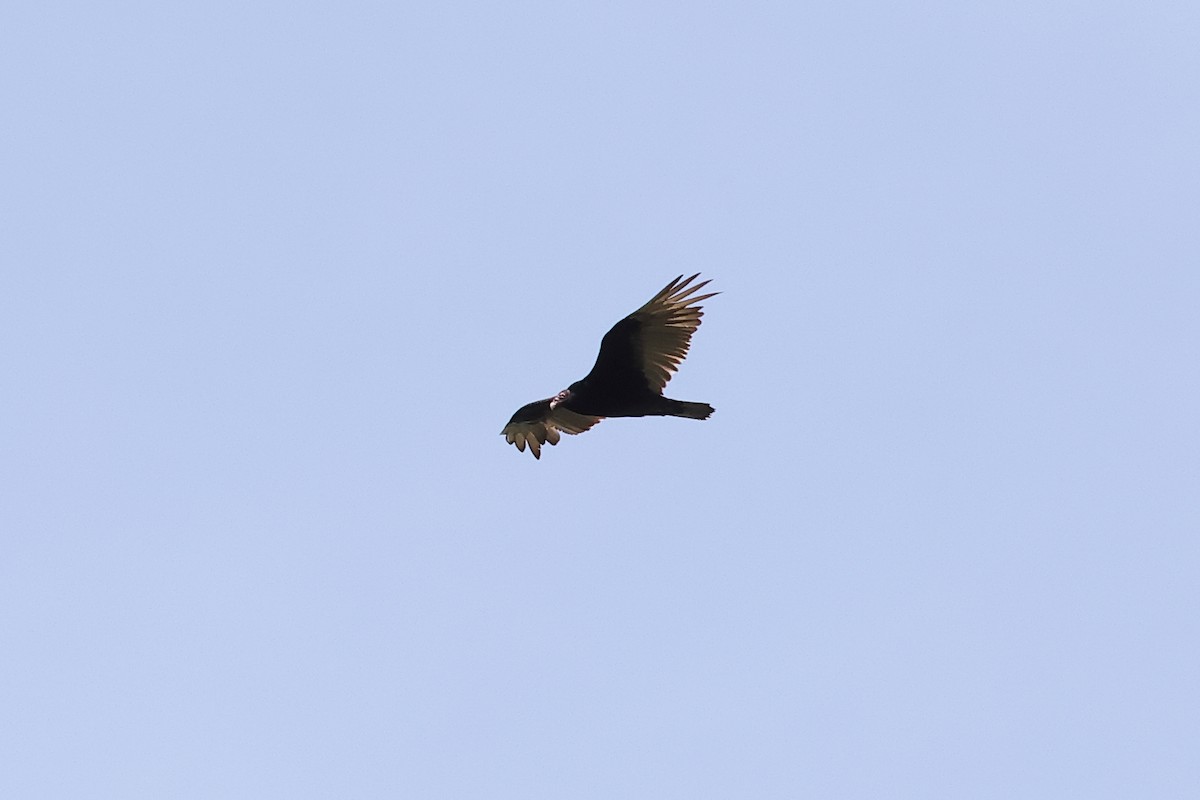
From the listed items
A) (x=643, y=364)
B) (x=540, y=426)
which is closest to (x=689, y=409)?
(x=643, y=364)

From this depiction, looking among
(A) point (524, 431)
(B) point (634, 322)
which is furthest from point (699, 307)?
(A) point (524, 431)

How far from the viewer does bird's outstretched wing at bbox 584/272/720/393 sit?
65.2ft

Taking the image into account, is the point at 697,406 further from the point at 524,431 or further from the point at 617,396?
the point at 524,431

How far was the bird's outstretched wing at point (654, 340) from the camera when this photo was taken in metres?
19.9

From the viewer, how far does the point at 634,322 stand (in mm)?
19906

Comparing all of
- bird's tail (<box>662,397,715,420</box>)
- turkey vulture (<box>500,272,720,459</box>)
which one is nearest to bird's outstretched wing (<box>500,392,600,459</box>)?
turkey vulture (<box>500,272,720,459</box>)

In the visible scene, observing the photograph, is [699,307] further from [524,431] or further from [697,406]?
[524,431]

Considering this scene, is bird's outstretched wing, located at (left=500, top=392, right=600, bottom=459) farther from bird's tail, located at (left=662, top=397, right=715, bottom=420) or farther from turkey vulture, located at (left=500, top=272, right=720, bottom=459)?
bird's tail, located at (left=662, top=397, right=715, bottom=420)

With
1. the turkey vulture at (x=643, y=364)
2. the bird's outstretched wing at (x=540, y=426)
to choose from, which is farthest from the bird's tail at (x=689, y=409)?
the bird's outstretched wing at (x=540, y=426)

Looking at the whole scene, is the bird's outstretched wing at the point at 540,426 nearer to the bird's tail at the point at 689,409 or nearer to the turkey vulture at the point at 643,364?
the turkey vulture at the point at 643,364

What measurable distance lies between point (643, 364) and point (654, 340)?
288mm

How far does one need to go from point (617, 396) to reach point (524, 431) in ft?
4.35

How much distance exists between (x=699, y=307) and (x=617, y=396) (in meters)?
1.29

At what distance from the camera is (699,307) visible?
65.6 ft
